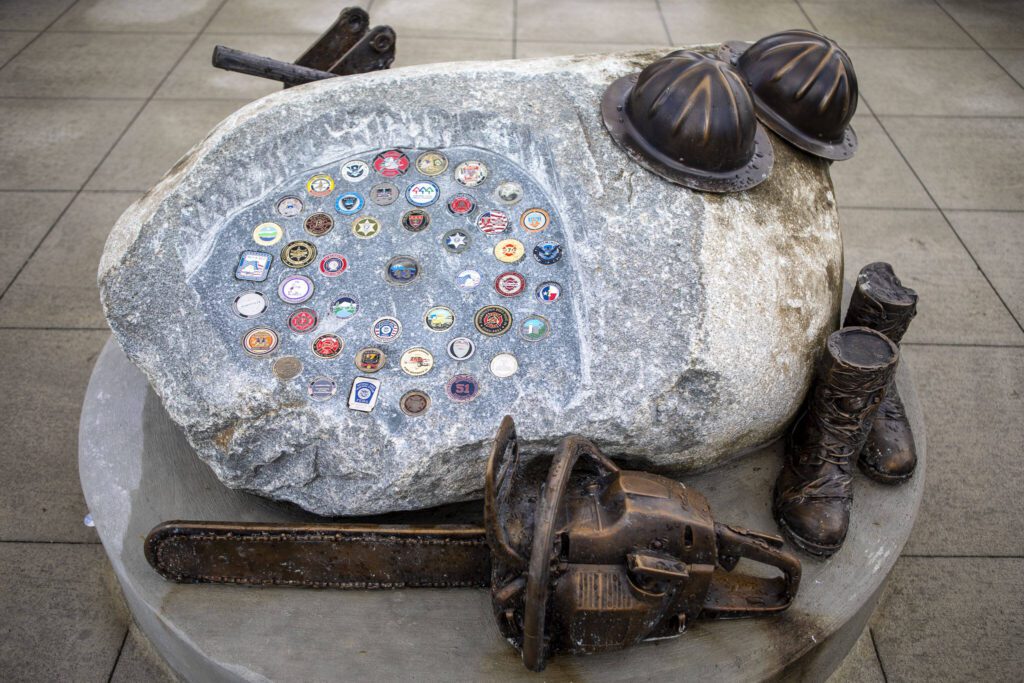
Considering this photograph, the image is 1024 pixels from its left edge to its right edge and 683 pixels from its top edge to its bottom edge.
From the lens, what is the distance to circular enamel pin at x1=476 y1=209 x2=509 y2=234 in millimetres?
2527

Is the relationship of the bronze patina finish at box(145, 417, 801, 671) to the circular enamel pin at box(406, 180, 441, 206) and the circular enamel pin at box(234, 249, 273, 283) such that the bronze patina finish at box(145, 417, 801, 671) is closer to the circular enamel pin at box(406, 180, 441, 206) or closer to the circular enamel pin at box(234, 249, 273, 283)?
the circular enamel pin at box(234, 249, 273, 283)

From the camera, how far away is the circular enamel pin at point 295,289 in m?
2.40

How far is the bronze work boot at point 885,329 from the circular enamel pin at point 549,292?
1048 millimetres

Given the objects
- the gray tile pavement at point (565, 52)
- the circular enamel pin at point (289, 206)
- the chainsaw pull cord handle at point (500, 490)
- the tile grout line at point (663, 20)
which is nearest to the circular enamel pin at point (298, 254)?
the circular enamel pin at point (289, 206)

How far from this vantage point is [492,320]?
2371 mm

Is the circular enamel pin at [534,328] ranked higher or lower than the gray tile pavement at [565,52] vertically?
higher

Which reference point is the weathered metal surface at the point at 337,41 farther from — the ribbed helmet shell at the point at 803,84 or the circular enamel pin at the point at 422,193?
the ribbed helmet shell at the point at 803,84

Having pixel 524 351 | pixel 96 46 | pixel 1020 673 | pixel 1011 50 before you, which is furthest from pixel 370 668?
pixel 1011 50

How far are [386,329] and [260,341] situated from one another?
367mm

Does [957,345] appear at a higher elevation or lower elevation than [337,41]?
lower

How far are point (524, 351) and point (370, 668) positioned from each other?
3.20 feet

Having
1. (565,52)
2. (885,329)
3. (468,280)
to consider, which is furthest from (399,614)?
(565,52)

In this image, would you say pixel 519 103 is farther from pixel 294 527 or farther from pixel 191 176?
pixel 294 527

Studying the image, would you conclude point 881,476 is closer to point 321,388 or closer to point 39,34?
point 321,388
